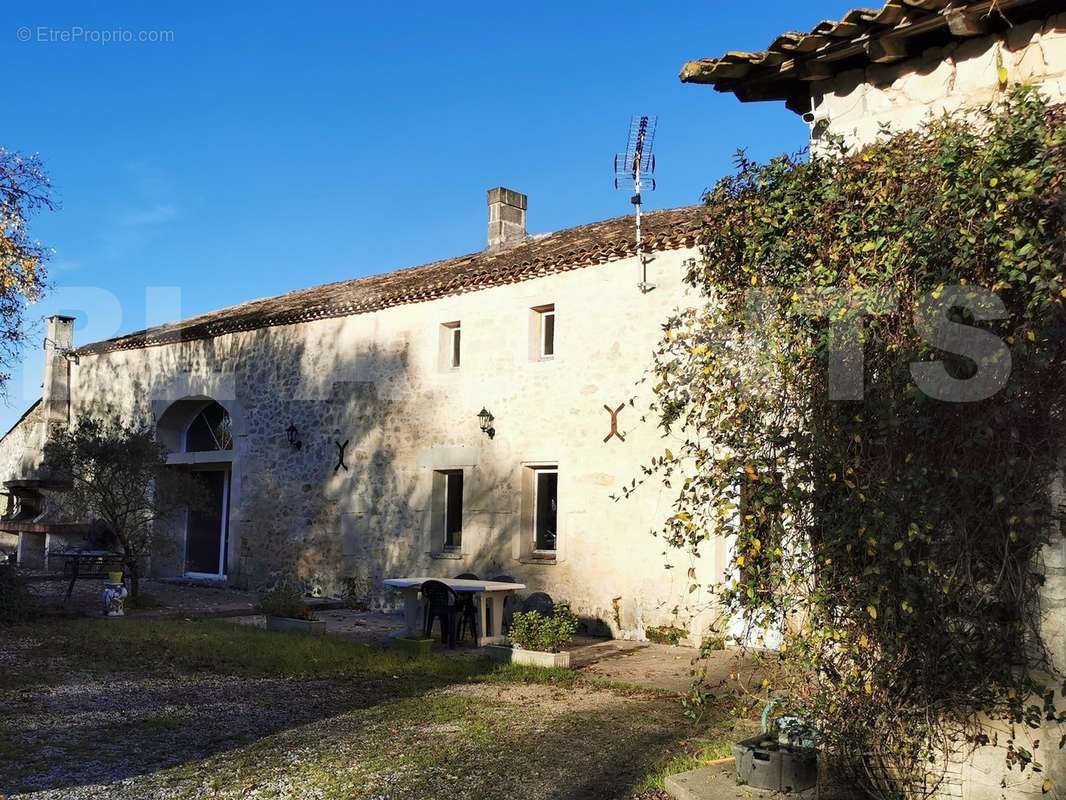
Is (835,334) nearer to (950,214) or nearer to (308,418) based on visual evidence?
(950,214)

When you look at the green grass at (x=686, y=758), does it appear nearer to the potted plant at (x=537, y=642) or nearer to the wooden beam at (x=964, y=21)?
the potted plant at (x=537, y=642)

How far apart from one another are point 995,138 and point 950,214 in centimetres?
38

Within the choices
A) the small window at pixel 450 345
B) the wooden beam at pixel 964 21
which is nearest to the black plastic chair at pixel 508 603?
the small window at pixel 450 345

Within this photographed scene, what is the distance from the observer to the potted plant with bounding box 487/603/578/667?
888cm

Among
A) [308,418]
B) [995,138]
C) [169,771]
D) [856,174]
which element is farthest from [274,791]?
[308,418]

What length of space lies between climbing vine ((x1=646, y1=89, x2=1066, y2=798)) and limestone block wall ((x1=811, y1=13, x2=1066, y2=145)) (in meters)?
0.46

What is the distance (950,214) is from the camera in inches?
169

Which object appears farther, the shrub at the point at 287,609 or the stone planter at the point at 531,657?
the shrub at the point at 287,609

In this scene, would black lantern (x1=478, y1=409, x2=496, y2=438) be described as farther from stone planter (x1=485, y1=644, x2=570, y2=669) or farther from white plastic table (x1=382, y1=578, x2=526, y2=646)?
stone planter (x1=485, y1=644, x2=570, y2=669)

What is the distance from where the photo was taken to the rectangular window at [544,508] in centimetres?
1205

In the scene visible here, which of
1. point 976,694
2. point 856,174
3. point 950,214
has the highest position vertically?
point 856,174

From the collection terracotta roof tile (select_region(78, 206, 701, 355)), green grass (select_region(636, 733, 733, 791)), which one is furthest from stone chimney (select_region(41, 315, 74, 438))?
green grass (select_region(636, 733, 733, 791))

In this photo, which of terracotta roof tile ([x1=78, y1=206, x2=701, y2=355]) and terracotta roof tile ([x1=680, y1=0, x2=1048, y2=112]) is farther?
terracotta roof tile ([x1=78, y1=206, x2=701, y2=355])

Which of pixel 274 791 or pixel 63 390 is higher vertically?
pixel 63 390
